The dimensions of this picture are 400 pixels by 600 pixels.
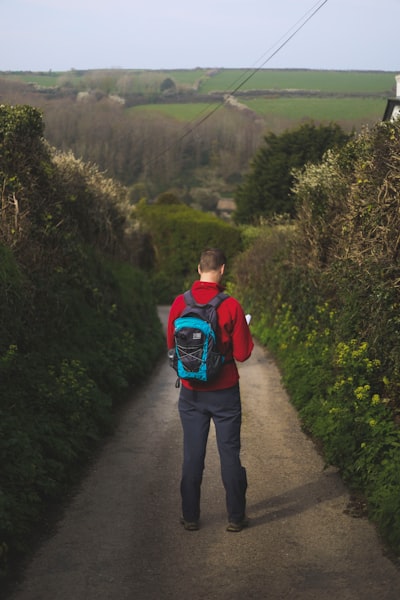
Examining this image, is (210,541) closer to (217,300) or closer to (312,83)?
(217,300)

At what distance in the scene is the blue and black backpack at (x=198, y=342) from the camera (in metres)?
7.12

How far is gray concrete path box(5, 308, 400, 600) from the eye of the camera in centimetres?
618

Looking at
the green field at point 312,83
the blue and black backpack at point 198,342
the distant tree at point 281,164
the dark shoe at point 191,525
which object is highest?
the blue and black backpack at point 198,342

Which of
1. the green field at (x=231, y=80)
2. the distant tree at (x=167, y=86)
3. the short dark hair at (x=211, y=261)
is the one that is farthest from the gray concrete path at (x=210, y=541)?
the distant tree at (x=167, y=86)

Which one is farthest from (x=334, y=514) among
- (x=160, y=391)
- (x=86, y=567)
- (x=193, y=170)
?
(x=193, y=170)

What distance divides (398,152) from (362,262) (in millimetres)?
1492

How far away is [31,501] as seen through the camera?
752 cm

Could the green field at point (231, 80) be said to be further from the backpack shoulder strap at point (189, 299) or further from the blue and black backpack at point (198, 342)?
the blue and black backpack at point (198, 342)

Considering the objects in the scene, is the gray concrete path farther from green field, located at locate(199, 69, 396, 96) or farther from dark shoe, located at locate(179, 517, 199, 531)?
green field, located at locate(199, 69, 396, 96)

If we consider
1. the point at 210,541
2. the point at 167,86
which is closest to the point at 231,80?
the point at 167,86

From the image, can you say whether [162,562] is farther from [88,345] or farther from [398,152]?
[88,345]

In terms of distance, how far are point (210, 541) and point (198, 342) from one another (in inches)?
62.6

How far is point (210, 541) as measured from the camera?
7.16 meters

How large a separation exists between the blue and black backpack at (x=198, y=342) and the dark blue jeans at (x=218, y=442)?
0.88 feet
